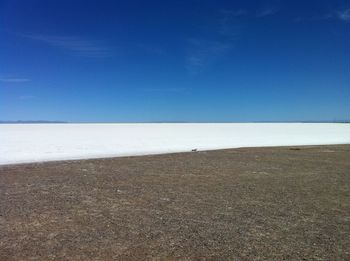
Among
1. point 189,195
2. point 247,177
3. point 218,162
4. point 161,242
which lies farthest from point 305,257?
point 218,162

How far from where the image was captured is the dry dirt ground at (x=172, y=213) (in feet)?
20.8

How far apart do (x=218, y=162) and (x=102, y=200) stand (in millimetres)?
8576

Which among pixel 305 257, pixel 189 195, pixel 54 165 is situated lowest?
pixel 305 257

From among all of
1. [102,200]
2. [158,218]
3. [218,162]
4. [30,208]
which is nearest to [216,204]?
[158,218]

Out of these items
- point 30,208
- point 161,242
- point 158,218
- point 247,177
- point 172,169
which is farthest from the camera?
point 172,169

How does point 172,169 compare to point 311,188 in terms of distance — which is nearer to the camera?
point 311,188

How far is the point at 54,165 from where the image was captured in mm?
15695

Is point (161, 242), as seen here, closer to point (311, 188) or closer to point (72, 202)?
point (72, 202)

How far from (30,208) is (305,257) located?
5.52 m

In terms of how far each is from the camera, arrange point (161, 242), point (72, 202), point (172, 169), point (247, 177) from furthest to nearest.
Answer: point (172, 169), point (247, 177), point (72, 202), point (161, 242)

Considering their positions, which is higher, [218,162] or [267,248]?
[218,162]

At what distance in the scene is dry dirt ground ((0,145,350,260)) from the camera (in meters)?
6.33

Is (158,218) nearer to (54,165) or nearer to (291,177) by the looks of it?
(291,177)

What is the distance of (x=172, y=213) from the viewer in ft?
27.9
